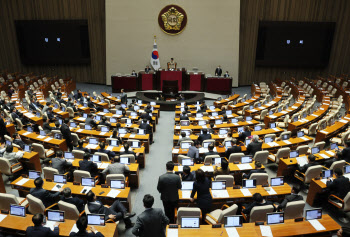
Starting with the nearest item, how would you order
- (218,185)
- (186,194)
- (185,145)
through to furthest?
(186,194)
(218,185)
(185,145)

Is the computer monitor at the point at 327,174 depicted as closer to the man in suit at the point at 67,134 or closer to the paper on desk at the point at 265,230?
the paper on desk at the point at 265,230

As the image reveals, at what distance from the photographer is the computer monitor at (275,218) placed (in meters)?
5.21

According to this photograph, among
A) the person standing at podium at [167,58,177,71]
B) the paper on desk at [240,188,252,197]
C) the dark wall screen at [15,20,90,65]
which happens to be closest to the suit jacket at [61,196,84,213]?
the paper on desk at [240,188,252,197]

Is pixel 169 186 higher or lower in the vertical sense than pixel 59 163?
higher

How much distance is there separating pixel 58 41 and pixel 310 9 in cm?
2006

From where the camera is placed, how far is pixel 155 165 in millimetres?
9484

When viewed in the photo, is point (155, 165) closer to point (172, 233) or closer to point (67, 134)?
point (67, 134)

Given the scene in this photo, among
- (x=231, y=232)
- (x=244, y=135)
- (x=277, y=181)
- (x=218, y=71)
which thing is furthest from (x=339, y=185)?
(x=218, y=71)

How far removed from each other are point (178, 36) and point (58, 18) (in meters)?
9.88

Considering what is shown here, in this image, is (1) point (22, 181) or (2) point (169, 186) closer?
(2) point (169, 186)

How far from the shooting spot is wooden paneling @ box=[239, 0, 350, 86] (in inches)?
832

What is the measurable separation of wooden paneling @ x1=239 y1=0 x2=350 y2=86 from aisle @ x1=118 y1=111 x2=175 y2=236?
11041 mm

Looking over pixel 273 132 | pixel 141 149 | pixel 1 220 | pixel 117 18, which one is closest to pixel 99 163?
pixel 141 149

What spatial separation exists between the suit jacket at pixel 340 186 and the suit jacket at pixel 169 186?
3736 mm
